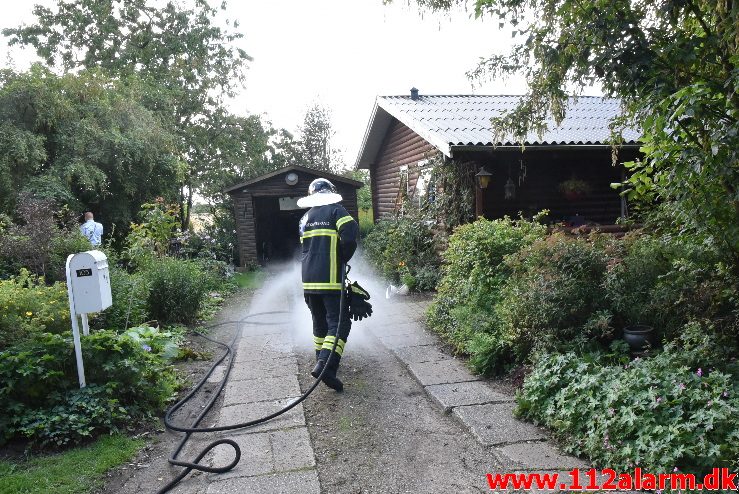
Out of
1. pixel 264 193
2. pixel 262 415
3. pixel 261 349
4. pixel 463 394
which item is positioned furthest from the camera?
pixel 264 193

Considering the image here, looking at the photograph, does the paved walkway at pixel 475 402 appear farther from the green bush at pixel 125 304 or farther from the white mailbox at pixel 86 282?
the green bush at pixel 125 304

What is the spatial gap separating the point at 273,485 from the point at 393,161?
1371cm

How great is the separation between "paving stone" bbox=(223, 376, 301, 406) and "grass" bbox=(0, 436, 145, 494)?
1004mm

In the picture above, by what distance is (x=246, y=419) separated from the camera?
4391 mm

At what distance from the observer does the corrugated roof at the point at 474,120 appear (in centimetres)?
1038

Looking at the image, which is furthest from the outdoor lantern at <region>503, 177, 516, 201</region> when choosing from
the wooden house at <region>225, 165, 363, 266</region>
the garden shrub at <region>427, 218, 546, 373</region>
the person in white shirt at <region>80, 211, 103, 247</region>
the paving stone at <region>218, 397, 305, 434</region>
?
the person in white shirt at <region>80, 211, 103, 247</region>

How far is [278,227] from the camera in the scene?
19.6m

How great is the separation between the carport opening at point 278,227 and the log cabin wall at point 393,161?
2.84 m

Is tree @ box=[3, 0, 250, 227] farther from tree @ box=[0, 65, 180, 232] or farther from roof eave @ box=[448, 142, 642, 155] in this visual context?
roof eave @ box=[448, 142, 642, 155]

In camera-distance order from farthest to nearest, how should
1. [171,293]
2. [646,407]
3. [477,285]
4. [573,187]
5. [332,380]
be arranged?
[573,187] → [171,293] → [477,285] → [332,380] → [646,407]

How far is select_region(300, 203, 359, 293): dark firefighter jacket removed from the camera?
5.12 meters

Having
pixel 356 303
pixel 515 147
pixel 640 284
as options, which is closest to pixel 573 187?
pixel 515 147

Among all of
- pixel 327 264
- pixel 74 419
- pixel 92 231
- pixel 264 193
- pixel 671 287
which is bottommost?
pixel 74 419

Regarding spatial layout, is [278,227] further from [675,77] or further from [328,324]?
[675,77]
